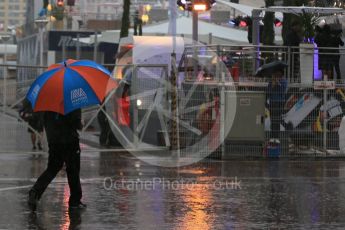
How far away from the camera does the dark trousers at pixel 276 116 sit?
15070 mm

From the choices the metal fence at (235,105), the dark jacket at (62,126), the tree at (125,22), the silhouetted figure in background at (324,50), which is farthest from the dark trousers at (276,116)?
the tree at (125,22)

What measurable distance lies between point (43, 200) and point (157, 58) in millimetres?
13866

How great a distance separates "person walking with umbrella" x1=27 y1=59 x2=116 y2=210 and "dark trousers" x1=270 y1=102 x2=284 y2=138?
6764mm

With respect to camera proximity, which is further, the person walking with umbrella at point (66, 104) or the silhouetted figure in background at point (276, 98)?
the silhouetted figure in background at point (276, 98)

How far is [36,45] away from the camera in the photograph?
113ft

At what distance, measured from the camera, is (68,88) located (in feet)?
28.7

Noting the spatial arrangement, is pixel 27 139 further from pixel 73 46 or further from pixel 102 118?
pixel 73 46

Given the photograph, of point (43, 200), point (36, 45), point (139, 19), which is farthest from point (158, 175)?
point (139, 19)

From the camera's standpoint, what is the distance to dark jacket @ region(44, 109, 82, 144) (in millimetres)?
8797

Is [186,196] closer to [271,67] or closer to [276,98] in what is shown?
[276,98]

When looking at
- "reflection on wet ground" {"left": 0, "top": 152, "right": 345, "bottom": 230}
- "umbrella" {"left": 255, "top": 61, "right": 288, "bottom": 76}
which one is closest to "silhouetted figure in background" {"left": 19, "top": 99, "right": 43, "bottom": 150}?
"reflection on wet ground" {"left": 0, "top": 152, "right": 345, "bottom": 230}

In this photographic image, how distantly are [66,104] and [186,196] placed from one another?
250cm

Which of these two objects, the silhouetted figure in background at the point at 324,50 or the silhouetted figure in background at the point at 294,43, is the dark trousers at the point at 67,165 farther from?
the silhouetted figure in background at the point at 324,50

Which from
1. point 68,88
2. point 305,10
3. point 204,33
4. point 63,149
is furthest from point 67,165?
point 204,33
